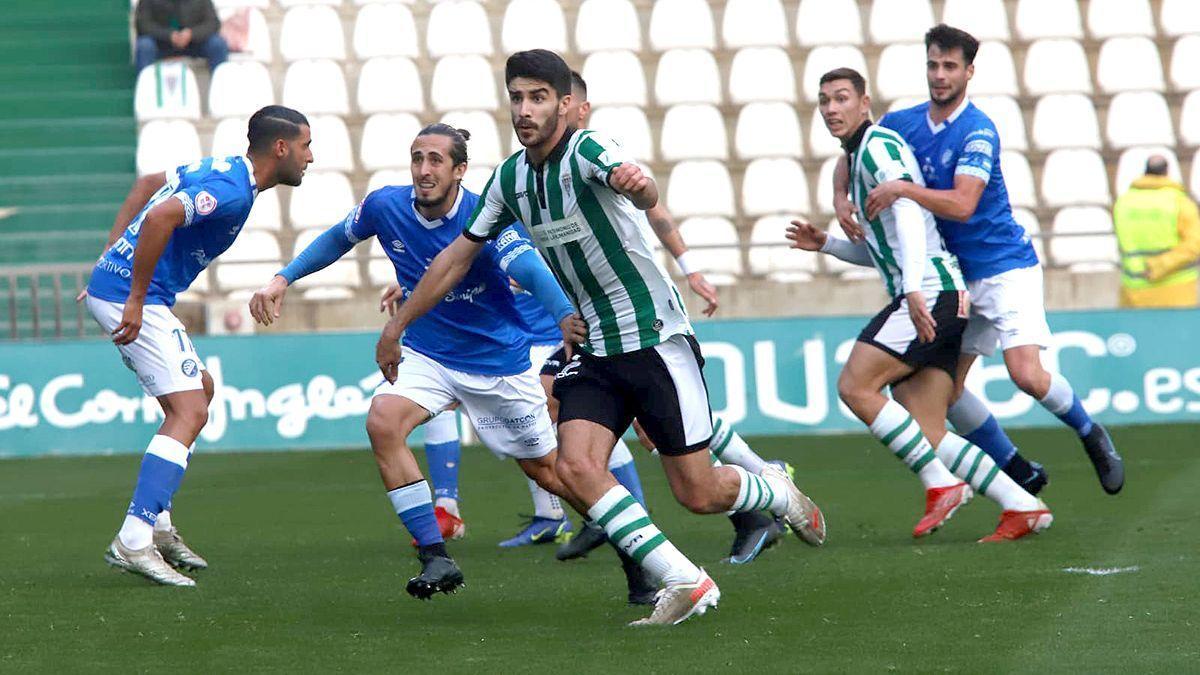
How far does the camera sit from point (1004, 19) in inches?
737

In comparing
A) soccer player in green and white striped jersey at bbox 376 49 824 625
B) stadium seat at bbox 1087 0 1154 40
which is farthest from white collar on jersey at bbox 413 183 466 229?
stadium seat at bbox 1087 0 1154 40

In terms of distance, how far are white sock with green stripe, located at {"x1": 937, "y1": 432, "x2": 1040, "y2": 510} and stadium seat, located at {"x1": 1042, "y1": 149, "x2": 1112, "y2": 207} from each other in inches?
389

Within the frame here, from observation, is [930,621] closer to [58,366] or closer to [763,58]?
[58,366]

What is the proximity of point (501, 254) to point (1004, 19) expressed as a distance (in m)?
13.2

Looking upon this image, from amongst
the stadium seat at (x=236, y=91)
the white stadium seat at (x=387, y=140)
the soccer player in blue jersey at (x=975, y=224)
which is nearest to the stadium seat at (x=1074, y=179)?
the white stadium seat at (x=387, y=140)

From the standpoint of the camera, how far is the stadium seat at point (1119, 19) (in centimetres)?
1878

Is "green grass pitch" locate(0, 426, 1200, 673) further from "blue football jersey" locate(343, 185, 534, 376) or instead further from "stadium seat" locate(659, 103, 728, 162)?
"stadium seat" locate(659, 103, 728, 162)

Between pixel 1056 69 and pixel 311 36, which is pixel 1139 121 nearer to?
pixel 1056 69

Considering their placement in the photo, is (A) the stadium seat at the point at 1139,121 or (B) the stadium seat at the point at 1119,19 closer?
(A) the stadium seat at the point at 1139,121

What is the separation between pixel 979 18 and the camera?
734 inches

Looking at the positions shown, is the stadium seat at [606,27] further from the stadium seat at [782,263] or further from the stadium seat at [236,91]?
the stadium seat at [782,263]

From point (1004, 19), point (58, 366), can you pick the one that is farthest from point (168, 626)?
point (1004, 19)

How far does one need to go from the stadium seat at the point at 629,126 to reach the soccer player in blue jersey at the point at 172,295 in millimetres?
10397

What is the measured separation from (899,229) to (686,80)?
11.0 meters
